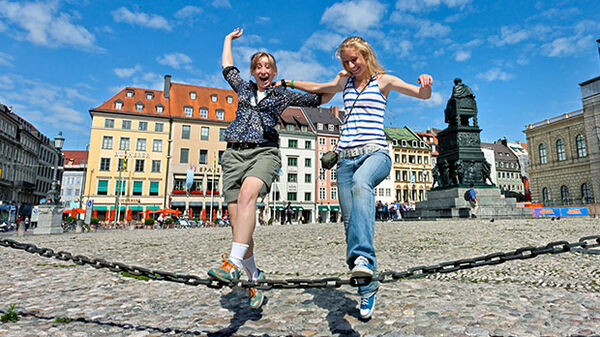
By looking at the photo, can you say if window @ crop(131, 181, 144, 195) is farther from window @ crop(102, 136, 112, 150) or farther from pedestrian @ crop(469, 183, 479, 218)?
pedestrian @ crop(469, 183, 479, 218)

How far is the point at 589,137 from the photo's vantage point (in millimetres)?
45656

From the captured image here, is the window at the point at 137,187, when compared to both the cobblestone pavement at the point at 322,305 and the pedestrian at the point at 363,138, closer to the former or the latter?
the cobblestone pavement at the point at 322,305

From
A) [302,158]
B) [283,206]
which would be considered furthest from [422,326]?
[302,158]

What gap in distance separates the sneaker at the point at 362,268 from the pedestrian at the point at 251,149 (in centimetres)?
84

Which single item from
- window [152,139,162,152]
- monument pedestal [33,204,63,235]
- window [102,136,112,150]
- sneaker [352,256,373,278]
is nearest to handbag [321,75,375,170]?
sneaker [352,256,373,278]

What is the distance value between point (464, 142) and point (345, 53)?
19040 mm

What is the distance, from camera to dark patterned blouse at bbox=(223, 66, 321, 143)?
3.10 meters

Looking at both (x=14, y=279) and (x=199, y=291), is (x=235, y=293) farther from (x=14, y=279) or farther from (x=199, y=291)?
(x=14, y=279)

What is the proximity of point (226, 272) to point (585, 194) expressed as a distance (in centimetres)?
5918

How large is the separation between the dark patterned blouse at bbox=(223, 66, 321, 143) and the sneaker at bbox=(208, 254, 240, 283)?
1.11 m

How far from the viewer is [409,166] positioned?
206ft

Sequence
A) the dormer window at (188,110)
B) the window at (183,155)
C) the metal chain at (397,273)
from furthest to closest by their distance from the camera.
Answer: the dormer window at (188,110) < the window at (183,155) < the metal chain at (397,273)

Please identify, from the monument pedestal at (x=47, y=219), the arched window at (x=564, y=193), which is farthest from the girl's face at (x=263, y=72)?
the arched window at (x=564, y=193)

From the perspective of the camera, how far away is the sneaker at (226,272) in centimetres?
223
